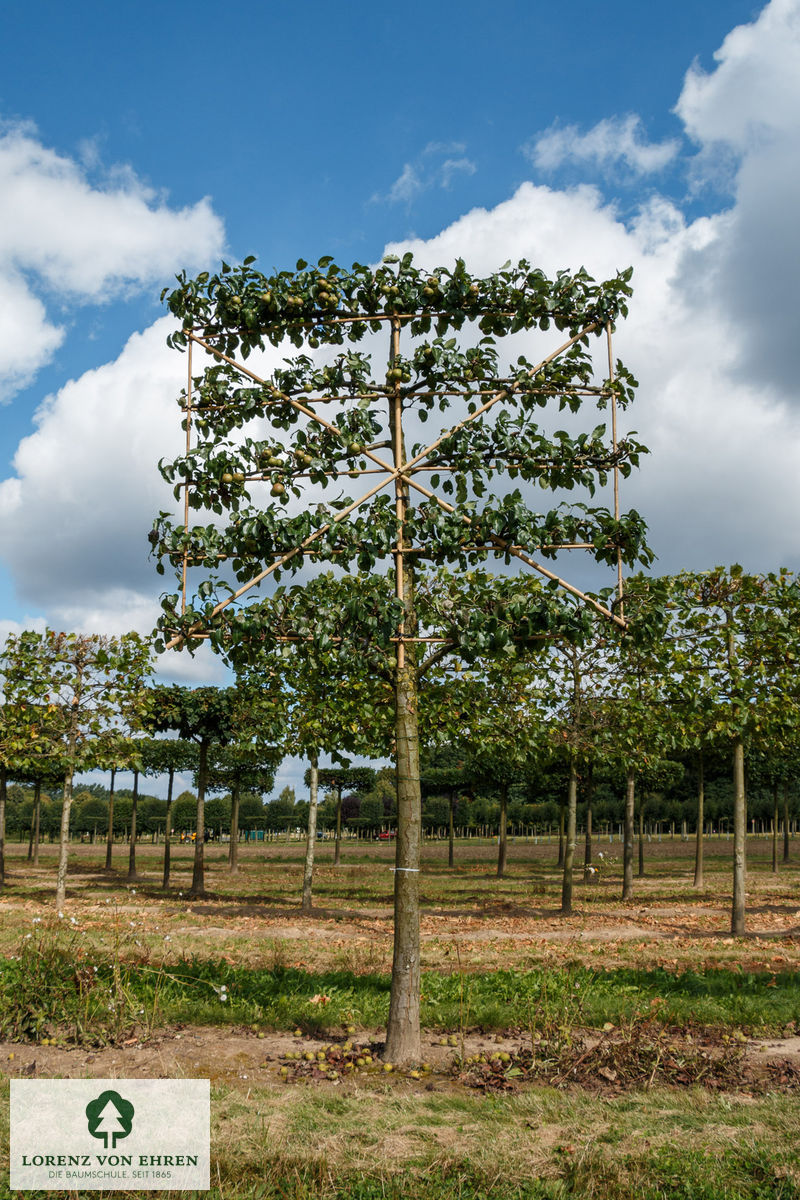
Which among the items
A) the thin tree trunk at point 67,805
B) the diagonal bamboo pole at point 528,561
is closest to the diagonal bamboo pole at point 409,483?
the diagonal bamboo pole at point 528,561

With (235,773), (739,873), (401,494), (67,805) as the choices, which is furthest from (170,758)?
(401,494)

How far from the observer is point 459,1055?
6797 mm

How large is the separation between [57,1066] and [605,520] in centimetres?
617

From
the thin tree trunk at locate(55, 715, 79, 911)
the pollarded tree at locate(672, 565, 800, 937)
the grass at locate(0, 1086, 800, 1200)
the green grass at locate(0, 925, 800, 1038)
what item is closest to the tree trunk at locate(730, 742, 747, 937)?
the pollarded tree at locate(672, 565, 800, 937)

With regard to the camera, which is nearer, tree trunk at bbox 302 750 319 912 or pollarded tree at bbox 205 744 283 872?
tree trunk at bbox 302 750 319 912

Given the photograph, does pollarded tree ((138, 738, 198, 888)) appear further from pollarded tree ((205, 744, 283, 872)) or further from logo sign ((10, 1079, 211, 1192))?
logo sign ((10, 1079, 211, 1192))

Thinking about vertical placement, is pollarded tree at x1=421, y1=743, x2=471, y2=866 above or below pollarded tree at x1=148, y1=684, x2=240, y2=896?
below

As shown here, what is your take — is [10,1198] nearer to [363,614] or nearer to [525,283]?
[363,614]

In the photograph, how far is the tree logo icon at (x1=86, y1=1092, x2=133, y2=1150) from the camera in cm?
455

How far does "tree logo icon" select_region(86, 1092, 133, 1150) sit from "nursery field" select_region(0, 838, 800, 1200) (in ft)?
1.71

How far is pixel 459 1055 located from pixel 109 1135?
3.13 metres

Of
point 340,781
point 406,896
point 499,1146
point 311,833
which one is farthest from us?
point 340,781

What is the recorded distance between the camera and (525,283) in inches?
313

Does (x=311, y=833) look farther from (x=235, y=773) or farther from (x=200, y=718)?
(x=235, y=773)
